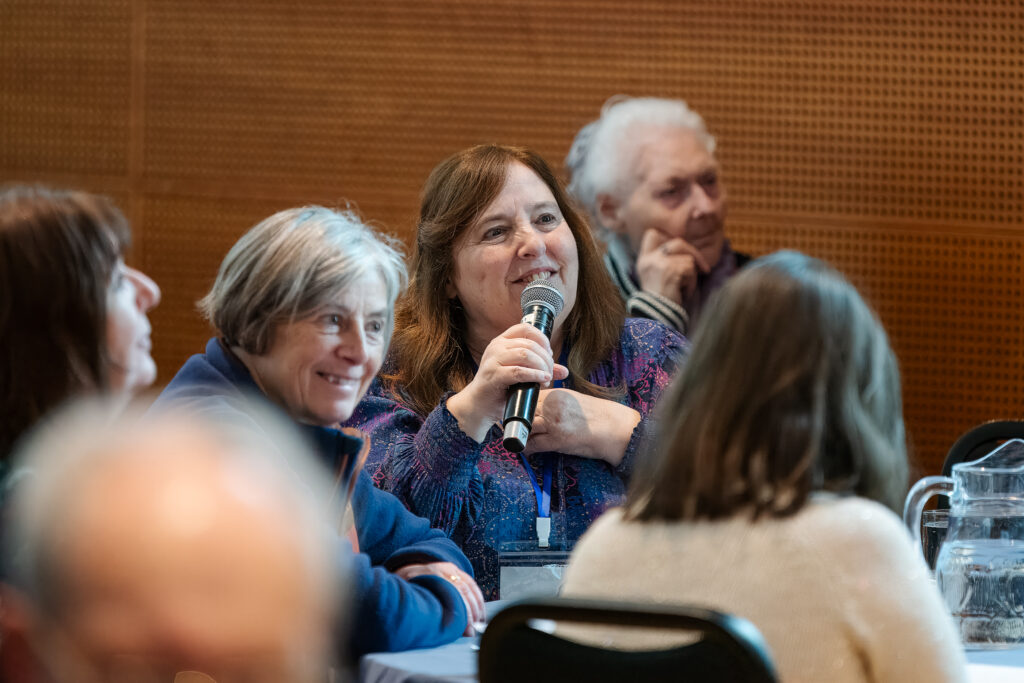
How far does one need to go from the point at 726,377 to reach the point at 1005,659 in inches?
25.8

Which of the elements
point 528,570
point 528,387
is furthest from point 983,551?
point 528,387

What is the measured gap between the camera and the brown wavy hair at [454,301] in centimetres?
253

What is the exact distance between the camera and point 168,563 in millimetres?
357

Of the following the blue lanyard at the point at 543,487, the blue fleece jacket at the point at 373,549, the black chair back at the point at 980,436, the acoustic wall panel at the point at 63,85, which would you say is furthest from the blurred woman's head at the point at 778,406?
the acoustic wall panel at the point at 63,85

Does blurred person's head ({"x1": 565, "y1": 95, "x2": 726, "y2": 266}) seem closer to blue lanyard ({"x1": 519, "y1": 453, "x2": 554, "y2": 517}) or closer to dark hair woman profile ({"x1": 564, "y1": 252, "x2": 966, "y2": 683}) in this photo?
blue lanyard ({"x1": 519, "y1": 453, "x2": 554, "y2": 517})

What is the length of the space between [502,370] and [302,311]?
1.66ft

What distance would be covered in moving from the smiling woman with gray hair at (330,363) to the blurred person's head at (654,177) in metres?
2.05

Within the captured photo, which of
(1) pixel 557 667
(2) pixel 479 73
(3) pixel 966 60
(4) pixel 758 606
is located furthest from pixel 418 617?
(3) pixel 966 60

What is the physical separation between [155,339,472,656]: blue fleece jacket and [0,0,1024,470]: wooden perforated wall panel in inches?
105

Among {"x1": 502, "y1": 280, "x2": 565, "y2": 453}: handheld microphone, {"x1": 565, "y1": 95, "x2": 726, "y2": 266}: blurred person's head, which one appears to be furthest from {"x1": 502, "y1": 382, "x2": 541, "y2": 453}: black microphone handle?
{"x1": 565, "y1": 95, "x2": 726, "y2": 266}: blurred person's head

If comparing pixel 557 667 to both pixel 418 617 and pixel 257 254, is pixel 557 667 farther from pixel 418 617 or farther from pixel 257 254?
pixel 257 254

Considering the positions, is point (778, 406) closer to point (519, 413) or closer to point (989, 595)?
point (989, 595)

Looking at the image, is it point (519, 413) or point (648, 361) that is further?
point (648, 361)

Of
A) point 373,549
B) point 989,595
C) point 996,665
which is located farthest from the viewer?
point 373,549
